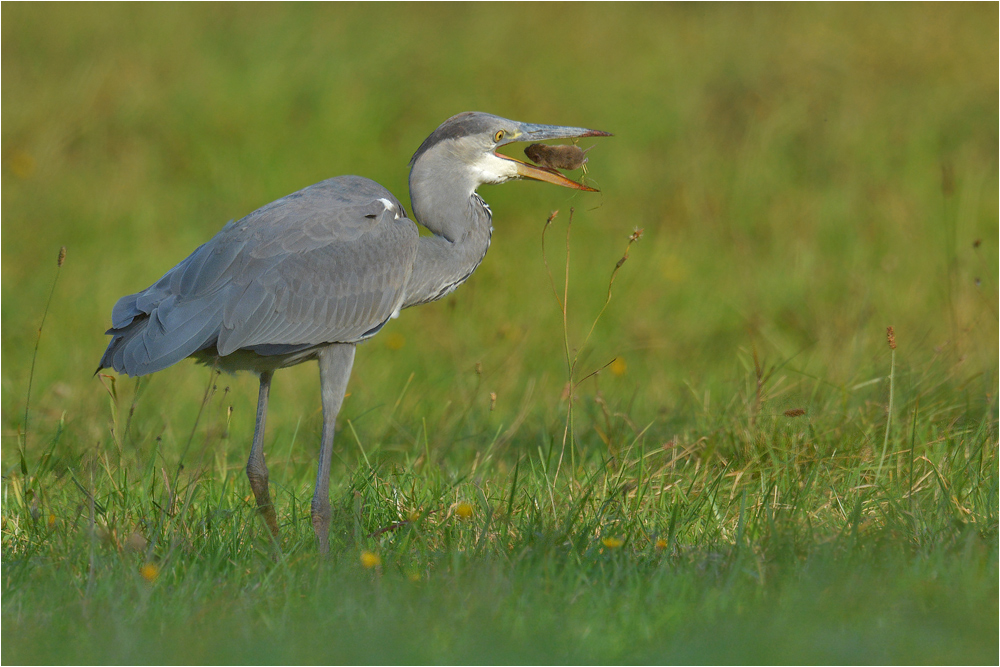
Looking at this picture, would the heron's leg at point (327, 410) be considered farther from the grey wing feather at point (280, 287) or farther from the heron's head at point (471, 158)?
the heron's head at point (471, 158)

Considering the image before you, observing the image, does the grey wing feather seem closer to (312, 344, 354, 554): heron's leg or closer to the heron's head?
(312, 344, 354, 554): heron's leg

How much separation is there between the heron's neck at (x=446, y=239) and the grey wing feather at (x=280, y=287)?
12 cm

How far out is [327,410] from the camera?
4.25m

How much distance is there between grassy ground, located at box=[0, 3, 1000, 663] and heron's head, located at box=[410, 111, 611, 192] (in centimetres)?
120

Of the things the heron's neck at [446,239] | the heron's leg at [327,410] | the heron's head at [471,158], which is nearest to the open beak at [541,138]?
the heron's head at [471,158]

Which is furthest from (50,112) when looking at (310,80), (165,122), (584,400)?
(584,400)

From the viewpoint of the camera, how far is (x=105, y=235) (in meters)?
8.32

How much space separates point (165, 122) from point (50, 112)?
3.05 feet

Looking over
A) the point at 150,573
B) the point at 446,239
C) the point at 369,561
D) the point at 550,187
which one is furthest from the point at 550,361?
the point at 150,573

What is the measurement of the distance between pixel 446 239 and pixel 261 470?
4.16ft

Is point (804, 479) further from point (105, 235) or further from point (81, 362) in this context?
point (105, 235)

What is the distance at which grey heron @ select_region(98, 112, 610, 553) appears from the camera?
4.09 meters

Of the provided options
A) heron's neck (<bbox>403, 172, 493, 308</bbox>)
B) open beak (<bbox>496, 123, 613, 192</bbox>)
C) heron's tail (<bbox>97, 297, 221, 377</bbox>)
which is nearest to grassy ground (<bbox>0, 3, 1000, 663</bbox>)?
heron's tail (<bbox>97, 297, 221, 377</bbox>)

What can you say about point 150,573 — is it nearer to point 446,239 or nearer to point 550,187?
point 446,239
